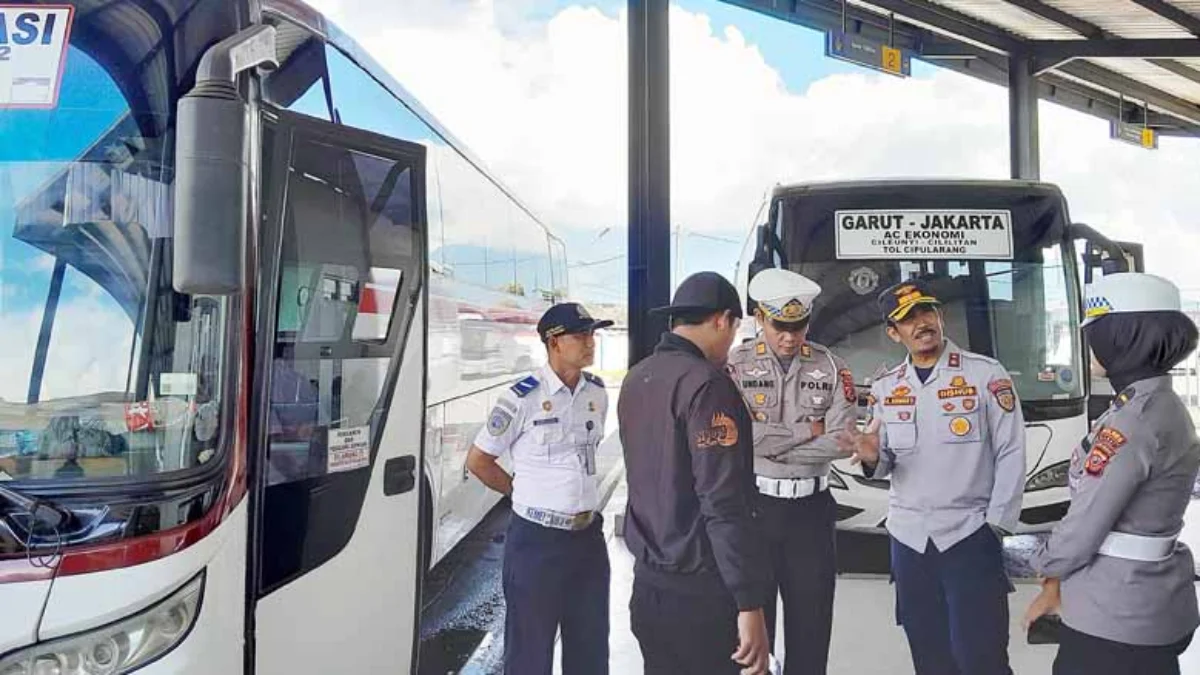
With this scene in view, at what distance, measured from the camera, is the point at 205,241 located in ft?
5.87

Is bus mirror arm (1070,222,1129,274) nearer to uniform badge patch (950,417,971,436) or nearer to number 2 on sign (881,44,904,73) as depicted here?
uniform badge patch (950,417,971,436)

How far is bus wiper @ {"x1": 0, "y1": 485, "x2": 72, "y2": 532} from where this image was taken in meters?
1.84

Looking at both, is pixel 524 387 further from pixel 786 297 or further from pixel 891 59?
pixel 891 59

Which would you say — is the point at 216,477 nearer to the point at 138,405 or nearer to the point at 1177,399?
the point at 138,405

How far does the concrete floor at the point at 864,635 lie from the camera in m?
3.80

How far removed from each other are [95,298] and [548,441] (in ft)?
4.81

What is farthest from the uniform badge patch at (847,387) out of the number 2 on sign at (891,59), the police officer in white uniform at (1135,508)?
the number 2 on sign at (891,59)

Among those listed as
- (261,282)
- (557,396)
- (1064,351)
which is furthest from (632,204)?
(261,282)

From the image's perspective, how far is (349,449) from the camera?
291 cm

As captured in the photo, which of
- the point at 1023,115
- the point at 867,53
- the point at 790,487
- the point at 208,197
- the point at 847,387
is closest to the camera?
the point at 208,197

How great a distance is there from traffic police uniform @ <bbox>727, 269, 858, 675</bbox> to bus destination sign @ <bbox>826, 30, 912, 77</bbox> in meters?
5.49

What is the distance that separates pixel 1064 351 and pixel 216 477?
4869 mm

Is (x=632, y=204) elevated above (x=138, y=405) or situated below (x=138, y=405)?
above

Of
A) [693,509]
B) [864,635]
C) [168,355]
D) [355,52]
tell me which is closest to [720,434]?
[693,509]
